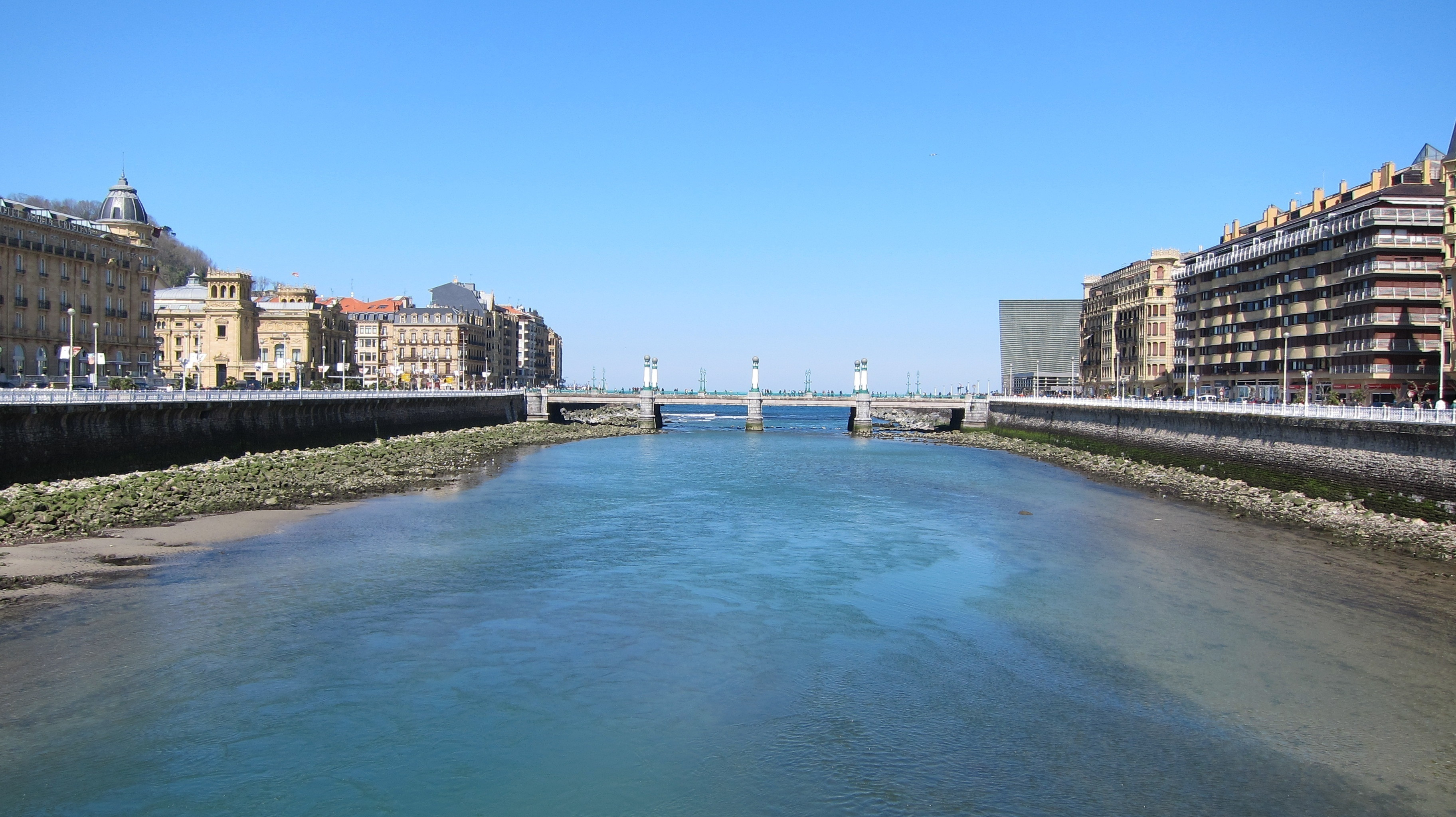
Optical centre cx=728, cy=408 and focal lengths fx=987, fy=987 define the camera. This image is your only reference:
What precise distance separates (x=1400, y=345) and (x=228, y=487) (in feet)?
239

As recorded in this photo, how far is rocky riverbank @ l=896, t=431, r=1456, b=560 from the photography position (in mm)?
35844

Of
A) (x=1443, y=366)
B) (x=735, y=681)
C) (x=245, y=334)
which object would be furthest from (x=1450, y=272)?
(x=245, y=334)

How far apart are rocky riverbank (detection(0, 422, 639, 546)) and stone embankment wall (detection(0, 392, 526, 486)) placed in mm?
1040

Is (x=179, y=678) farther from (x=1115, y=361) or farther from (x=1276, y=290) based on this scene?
(x=1115, y=361)

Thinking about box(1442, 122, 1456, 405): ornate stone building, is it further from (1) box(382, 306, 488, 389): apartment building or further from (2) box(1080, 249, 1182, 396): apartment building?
(1) box(382, 306, 488, 389): apartment building

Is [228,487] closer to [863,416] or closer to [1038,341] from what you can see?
[863,416]

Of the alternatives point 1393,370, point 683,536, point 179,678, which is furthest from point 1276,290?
point 179,678

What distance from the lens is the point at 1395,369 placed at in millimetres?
67562

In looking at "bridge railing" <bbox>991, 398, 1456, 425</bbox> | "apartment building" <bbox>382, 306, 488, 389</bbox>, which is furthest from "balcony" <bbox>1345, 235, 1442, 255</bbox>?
"apartment building" <bbox>382, 306, 488, 389</bbox>

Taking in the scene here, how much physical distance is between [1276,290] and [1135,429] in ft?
69.9

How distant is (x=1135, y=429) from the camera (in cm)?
7444

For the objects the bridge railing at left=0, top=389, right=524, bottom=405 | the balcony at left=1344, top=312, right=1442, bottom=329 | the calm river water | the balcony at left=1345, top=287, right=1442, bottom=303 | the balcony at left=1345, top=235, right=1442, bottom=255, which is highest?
the balcony at left=1345, top=235, right=1442, bottom=255

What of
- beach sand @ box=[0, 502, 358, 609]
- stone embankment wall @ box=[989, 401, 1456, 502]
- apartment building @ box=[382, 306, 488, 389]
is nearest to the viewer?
beach sand @ box=[0, 502, 358, 609]

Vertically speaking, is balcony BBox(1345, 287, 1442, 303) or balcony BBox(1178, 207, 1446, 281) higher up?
balcony BBox(1178, 207, 1446, 281)
